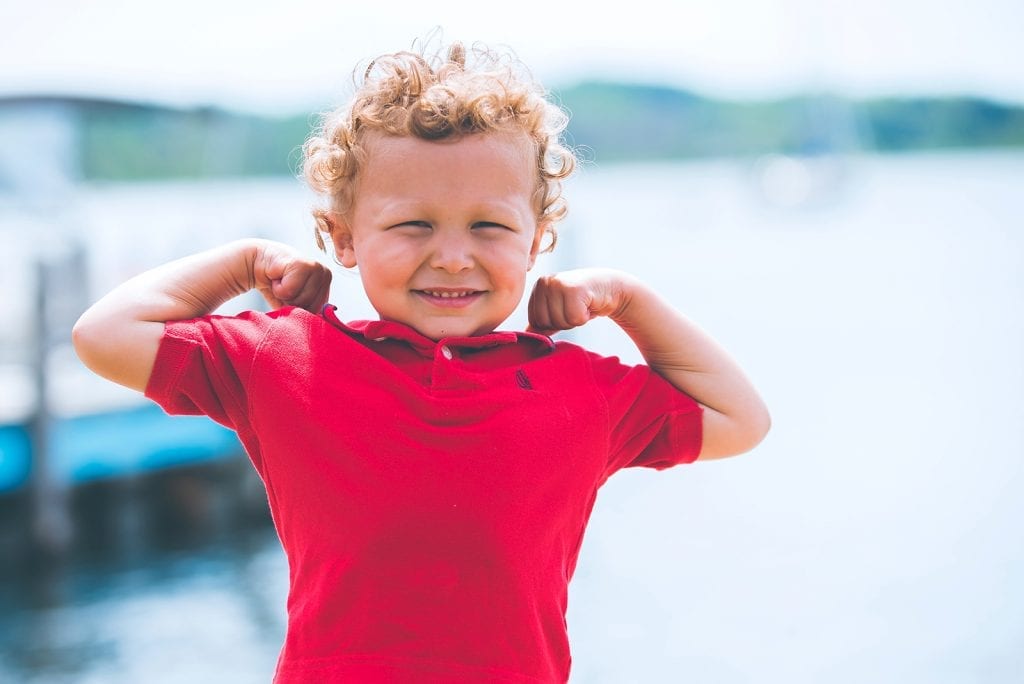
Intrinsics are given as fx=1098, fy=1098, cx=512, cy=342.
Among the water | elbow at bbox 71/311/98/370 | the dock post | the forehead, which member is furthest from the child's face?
the dock post

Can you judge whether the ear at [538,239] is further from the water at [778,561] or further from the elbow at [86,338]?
the water at [778,561]

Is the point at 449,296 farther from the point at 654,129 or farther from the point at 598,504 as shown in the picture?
the point at 654,129

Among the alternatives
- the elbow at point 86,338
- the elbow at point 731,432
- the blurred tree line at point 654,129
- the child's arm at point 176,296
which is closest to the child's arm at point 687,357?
the elbow at point 731,432

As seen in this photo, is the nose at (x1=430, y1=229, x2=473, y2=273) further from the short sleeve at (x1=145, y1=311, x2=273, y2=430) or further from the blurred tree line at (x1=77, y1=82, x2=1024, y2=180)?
the blurred tree line at (x1=77, y1=82, x2=1024, y2=180)

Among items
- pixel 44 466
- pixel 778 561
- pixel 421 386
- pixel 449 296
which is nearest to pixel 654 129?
pixel 778 561

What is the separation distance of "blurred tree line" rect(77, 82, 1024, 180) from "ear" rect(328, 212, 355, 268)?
8.21 m

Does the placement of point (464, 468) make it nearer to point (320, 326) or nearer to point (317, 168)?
point (320, 326)

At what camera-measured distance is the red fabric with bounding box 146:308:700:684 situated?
146cm

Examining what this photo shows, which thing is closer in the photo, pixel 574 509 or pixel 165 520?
pixel 574 509

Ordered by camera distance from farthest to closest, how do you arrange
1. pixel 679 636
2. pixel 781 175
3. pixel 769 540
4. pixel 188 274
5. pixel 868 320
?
pixel 781 175, pixel 868 320, pixel 769 540, pixel 679 636, pixel 188 274

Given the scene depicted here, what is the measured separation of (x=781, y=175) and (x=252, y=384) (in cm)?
5361

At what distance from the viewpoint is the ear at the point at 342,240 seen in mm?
1698

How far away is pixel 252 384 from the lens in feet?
5.07

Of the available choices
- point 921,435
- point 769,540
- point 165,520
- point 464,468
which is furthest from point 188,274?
point 921,435
